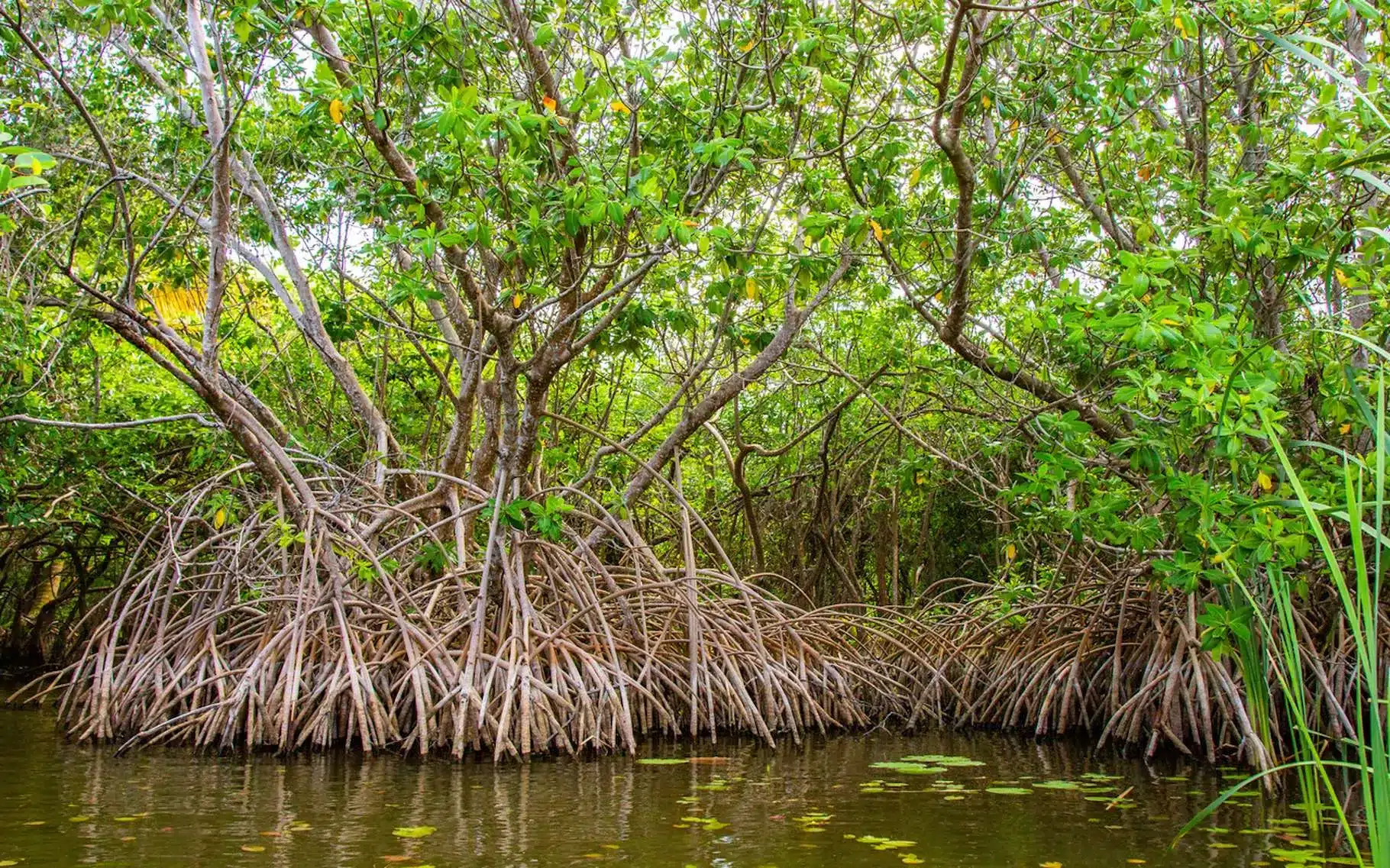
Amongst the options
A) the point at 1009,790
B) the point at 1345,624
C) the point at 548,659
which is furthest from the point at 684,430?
the point at 1345,624

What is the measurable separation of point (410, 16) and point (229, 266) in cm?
453

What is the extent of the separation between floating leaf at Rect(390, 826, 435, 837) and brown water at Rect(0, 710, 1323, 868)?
0.02 metres

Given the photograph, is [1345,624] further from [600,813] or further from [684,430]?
[684,430]

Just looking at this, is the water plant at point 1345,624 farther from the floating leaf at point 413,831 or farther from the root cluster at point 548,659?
the floating leaf at point 413,831

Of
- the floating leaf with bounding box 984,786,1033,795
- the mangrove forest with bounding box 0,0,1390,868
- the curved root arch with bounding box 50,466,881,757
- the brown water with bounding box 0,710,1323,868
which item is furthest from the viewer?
the curved root arch with bounding box 50,466,881,757

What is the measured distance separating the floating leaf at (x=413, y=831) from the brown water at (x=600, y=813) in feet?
0.08

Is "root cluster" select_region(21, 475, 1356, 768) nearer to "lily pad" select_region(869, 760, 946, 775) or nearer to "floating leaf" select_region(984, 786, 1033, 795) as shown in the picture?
"lily pad" select_region(869, 760, 946, 775)

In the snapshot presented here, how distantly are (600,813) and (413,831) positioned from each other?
0.69 meters

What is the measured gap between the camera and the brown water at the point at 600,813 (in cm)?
341

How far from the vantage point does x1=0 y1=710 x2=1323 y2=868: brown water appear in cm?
341

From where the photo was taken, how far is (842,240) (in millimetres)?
7160

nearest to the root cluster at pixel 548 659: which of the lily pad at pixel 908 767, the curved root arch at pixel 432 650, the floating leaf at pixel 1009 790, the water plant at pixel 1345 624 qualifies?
the curved root arch at pixel 432 650

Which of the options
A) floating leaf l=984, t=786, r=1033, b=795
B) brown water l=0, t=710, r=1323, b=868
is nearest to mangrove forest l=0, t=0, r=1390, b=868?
brown water l=0, t=710, r=1323, b=868

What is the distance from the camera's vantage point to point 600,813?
4.04m
